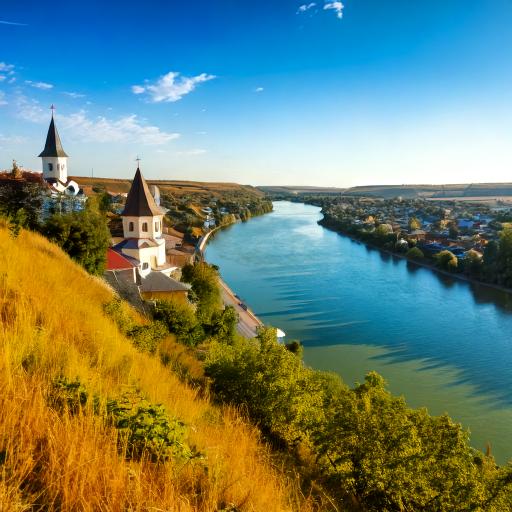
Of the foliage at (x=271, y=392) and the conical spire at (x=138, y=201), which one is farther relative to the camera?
the conical spire at (x=138, y=201)

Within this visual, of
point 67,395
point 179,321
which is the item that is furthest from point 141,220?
point 67,395

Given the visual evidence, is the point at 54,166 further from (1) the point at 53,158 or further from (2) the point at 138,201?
(2) the point at 138,201

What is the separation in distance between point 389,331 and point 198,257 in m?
19.3

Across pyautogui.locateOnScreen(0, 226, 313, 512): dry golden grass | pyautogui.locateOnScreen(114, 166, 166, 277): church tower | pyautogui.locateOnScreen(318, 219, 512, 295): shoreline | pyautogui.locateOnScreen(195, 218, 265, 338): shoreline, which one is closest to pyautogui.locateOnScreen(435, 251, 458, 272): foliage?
pyautogui.locateOnScreen(318, 219, 512, 295): shoreline

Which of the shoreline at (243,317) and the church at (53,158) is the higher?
the church at (53,158)

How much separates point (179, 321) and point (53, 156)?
27.4 m

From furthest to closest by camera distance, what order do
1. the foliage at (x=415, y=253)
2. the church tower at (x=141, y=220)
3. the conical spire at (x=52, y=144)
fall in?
the foliage at (x=415, y=253) → the conical spire at (x=52, y=144) → the church tower at (x=141, y=220)

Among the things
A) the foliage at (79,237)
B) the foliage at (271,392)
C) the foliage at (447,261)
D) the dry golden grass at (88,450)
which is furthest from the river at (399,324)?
the dry golden grass at (88,450)

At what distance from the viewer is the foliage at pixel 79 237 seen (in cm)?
1112

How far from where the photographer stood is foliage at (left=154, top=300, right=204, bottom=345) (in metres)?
11.5

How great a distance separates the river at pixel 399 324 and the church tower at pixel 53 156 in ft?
48.9

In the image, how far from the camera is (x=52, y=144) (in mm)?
33312

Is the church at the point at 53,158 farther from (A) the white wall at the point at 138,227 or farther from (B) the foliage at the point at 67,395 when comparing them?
(B) the foliage at the point at 67,395

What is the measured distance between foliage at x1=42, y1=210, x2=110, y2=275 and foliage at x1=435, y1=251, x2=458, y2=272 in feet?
97.4
